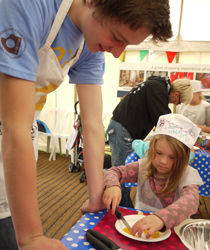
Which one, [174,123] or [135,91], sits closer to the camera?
[174,123]

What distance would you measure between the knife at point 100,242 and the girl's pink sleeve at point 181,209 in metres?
0.23

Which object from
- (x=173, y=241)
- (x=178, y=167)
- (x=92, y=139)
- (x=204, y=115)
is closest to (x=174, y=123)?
(x=178, y=167)

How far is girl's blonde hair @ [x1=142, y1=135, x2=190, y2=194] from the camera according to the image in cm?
117

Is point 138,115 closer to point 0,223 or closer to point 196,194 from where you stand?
point 196,194

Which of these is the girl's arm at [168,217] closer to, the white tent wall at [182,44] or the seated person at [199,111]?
the seated person at [199,111]

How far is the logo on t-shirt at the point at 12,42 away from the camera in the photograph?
1.39 ft

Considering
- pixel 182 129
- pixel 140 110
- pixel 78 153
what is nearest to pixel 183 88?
pixel 140 110

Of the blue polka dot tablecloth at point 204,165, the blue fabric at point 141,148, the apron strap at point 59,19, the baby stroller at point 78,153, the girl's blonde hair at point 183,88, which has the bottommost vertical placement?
the baby stroller at point 78,153

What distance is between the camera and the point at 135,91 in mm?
1988

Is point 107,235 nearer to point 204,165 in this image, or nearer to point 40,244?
point 40,244

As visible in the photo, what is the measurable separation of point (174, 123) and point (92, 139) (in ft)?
1.76

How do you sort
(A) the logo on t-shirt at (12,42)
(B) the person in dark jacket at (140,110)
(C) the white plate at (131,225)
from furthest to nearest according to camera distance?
(B) the person in dark jacket at (140,110), (C) the white plate at (131,225), (A) the logo on t-shirt at (12,42)

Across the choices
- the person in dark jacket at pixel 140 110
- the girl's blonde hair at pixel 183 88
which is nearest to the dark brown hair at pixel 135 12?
the person in dark jacket at pixel 140 110

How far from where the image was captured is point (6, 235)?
67cm
